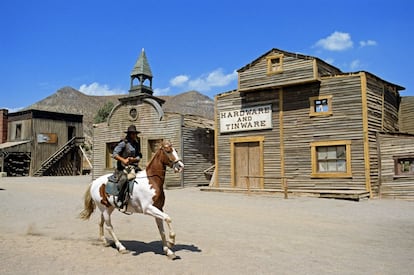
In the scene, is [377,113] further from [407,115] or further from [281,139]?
[281,139]

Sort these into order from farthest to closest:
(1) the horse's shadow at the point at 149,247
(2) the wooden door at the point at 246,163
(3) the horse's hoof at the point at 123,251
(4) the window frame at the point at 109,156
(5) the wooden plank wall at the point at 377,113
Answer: (4) the window frame at the point at 109,156 → (2) the wooden door at the point at 246,163 → (5) the wooden plank wall at the point at 377,113 → (1) the horse's shadow at the point at 149,247 → (3) the horse's hoof at the point at 123,251

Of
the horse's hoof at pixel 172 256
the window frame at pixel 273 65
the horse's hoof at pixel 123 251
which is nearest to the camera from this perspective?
the horse's hoof at pixel 172 256

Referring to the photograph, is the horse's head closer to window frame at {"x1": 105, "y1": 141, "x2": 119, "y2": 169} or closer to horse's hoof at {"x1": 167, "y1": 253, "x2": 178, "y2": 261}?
horse's hoof at {"x1": 167, "y1": 253, "x2": 178, "y2": 261}

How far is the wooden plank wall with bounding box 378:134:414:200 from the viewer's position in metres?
16.0

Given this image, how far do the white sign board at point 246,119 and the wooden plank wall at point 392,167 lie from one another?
5761 millimetres

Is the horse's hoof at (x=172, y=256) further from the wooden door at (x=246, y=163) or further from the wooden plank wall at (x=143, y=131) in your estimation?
the wooden plank wall at (x=143, y=131)

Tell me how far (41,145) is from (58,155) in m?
2.09

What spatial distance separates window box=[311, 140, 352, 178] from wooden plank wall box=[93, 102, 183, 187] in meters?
8.95

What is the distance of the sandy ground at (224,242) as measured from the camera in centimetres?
579

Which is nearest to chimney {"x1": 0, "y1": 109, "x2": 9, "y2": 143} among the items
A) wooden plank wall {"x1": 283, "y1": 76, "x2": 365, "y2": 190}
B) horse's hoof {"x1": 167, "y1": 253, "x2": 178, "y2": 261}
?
wooden plank wall {"x1": 283, "y1": 76, "x2": 365, "y2": 190}

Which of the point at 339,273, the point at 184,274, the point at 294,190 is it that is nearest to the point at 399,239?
the point at 339,273

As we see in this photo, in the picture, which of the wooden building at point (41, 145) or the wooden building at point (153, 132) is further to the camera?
the wooden building at point (41, 145)

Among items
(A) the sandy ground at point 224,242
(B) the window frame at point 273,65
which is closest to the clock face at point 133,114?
(B) the window frame at point 273,65

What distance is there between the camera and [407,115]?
20.5m
